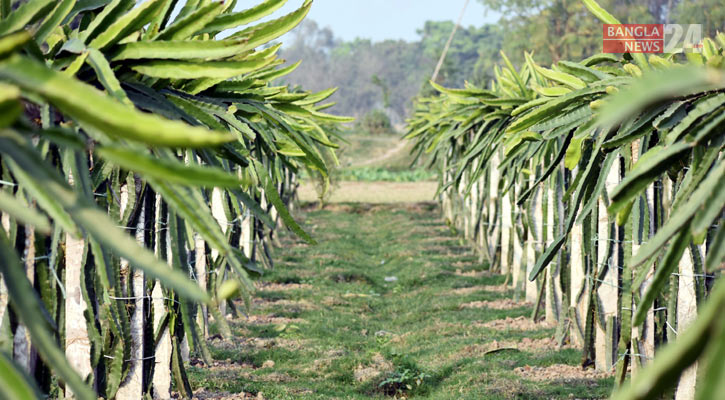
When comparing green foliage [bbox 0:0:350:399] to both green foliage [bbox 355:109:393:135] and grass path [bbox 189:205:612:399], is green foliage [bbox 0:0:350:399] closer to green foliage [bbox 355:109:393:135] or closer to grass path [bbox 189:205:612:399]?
grass path [bbox 189:205:612:399]

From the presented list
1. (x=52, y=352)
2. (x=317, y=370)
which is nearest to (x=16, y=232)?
(x=52, y=352)

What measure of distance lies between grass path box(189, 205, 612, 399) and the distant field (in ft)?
31.0

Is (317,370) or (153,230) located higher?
(153,230)

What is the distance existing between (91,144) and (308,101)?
2.26 m

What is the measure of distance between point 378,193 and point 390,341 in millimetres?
17894

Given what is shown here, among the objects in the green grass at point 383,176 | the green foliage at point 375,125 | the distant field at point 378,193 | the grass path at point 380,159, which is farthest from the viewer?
the green foliage at point 375,125

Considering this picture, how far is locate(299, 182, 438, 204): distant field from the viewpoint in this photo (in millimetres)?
20719

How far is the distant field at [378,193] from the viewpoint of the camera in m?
20.7

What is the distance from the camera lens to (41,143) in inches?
67.3

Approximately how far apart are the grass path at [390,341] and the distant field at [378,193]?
31.0 feet

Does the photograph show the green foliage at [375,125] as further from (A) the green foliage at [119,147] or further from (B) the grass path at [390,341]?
(A) the green foliage at [119,147]

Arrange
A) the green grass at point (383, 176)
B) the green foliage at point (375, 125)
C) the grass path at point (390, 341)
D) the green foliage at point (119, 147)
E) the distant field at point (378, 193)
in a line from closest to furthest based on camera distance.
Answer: the green foliage at point (119, 147)
the grass path at point (390, 341)
the distant field at point (378, 193)
the green grass at point (383, 176)
the green foliage at point (375, 125)

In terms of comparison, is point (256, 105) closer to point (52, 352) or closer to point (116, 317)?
point (116, 317)

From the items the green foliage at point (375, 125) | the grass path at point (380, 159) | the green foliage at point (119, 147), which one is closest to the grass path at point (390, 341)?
the green foliage at point (119, 147)
